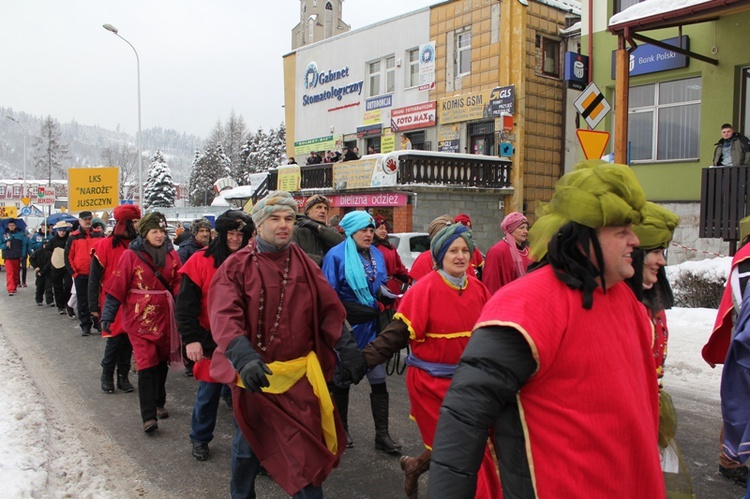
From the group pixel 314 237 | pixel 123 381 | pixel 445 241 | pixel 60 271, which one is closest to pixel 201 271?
pixel 314 237

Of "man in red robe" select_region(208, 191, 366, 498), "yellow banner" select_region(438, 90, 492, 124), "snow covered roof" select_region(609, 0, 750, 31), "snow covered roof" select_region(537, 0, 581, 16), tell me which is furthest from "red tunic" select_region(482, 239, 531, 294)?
"snow covered roof" select_region(537, 0, 581, 16)

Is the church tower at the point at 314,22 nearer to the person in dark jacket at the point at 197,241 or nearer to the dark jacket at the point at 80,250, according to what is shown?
the dark jacket at the point at 80,250

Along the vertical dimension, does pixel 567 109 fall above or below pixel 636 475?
above

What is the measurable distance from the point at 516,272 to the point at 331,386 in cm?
219

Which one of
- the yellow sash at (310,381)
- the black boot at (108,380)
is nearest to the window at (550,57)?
the black boot at (108,380)

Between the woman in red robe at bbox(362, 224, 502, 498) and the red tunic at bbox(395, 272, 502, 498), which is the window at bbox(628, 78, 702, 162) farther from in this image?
the red tunic at bbox(395, 272, 502, 498)

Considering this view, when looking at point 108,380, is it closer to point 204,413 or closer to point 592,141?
point 204,413

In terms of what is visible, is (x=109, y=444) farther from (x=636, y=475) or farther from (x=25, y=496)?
(x=636, y=475)

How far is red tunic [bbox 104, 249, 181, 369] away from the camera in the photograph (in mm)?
6133

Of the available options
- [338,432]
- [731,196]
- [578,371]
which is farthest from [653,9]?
[578,371]

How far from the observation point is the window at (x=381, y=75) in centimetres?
2592

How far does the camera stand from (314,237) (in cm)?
615

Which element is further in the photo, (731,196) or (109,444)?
(731,196)

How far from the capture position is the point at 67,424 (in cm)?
611
